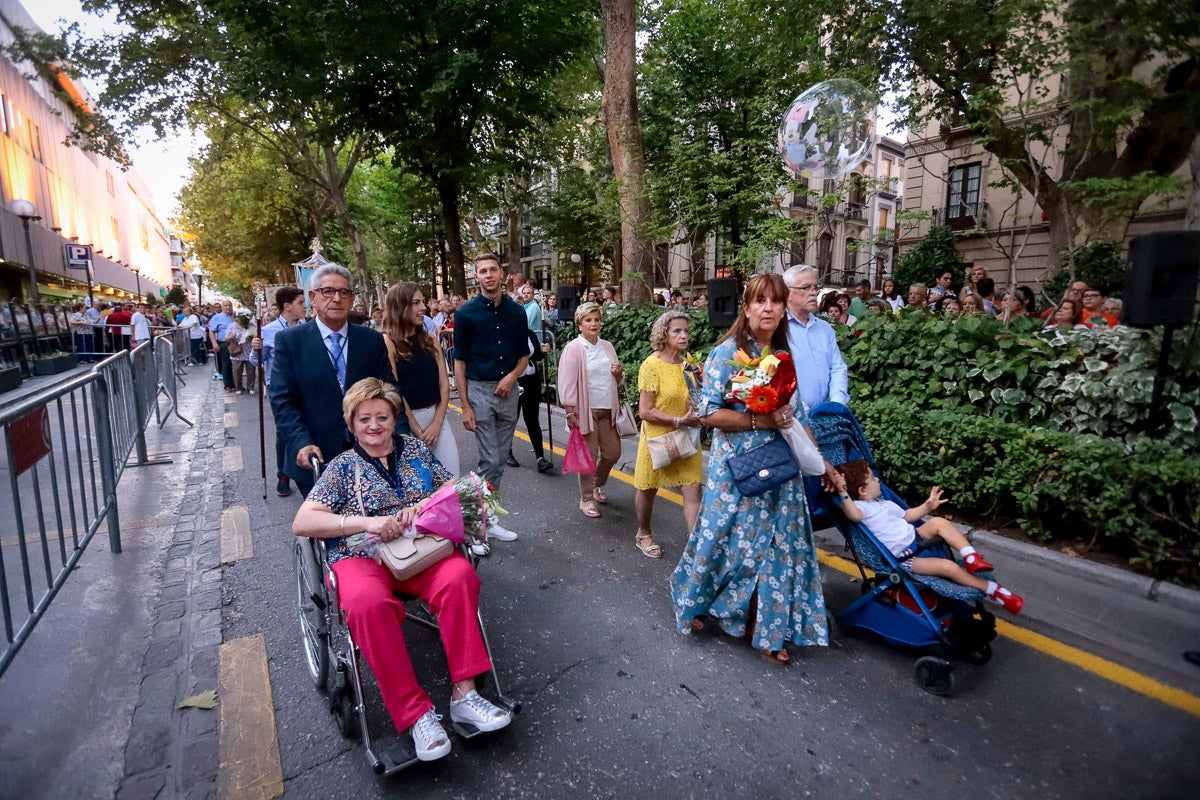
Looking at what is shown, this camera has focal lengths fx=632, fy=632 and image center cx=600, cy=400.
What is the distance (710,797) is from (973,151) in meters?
25.7

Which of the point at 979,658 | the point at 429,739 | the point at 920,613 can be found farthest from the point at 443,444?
the point at 979,658

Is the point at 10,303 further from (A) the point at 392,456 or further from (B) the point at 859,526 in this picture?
(B) the point at 859,526

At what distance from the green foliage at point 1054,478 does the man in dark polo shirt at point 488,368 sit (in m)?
2.97

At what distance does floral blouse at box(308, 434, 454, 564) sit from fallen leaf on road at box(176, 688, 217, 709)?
918mm

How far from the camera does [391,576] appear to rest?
2.71 meters

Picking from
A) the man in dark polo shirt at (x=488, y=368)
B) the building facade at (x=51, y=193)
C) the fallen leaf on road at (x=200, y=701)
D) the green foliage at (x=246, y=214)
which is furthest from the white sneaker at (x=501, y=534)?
the green foliage at (x=246, y=214)

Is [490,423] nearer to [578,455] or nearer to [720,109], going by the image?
[578,455]

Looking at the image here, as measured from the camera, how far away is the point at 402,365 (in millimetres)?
4305

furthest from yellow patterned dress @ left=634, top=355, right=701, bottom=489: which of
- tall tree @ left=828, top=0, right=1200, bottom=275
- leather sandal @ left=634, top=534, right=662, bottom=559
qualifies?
tall tree @ left=828, top=0, right=1200, bottom=275

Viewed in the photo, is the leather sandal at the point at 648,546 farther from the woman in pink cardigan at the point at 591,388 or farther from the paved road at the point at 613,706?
the woman in pink cardigan at the point at 591,388

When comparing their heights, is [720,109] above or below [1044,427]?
above

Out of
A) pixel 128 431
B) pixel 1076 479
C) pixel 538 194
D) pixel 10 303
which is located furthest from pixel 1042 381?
pixel 538 194

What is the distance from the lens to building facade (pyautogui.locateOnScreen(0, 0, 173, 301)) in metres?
25.4

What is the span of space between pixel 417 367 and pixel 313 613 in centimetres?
176
